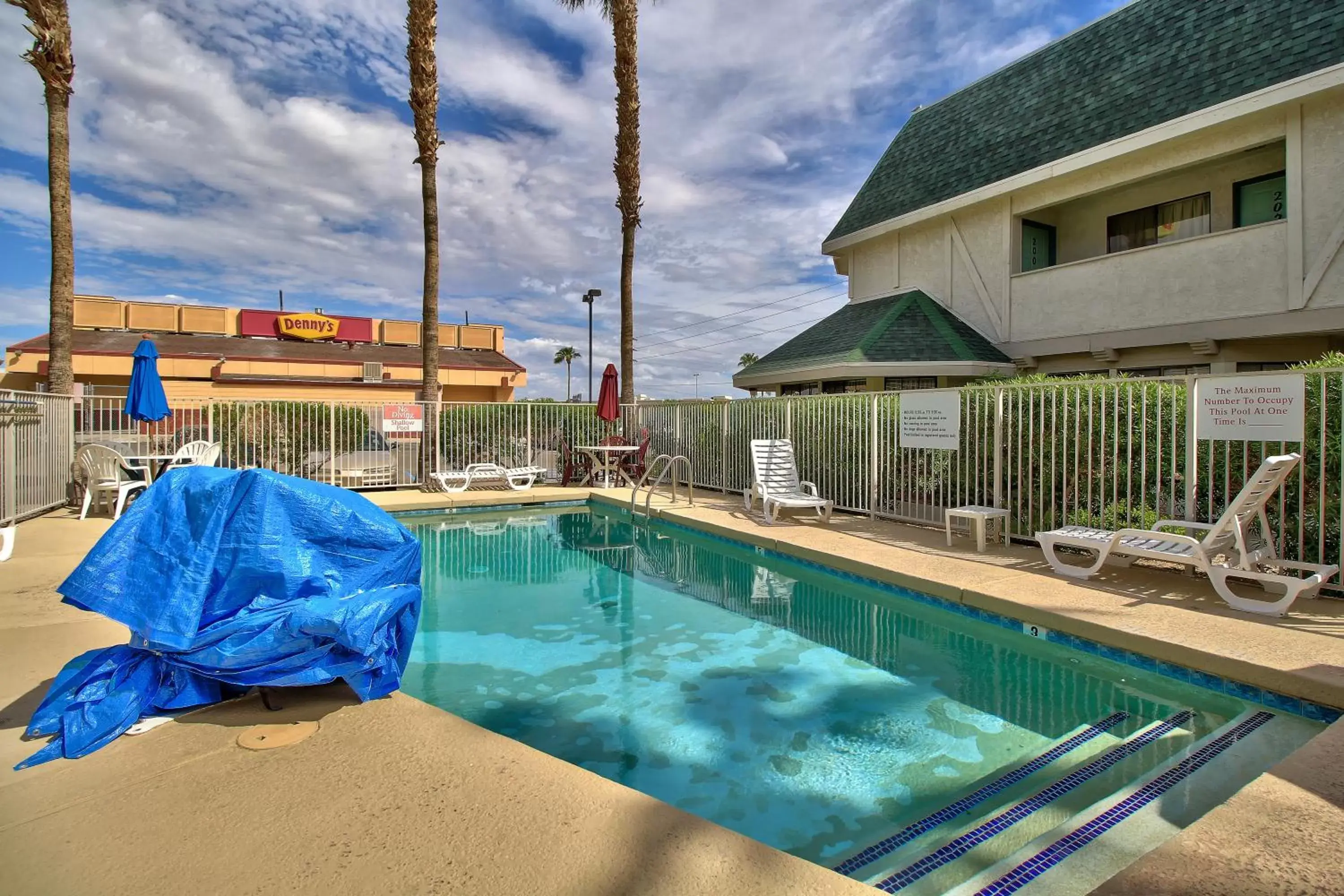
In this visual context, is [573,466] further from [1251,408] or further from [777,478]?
[1251,408]

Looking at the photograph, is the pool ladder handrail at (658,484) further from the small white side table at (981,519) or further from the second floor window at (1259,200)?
the second floor window at (1259,200)

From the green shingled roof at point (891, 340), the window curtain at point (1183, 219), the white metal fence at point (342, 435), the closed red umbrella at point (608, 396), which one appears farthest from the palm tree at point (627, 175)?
the window curtain at point (1183, 219)

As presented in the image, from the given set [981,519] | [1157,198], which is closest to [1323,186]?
[1157,198]

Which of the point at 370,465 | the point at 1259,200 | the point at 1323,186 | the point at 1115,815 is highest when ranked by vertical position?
the point at 1259,200

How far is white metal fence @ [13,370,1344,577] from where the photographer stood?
5.49 meters

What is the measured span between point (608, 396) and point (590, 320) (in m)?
19.7

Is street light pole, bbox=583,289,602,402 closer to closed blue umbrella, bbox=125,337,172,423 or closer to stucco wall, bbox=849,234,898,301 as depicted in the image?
stucco wall, bbox=849,234,898,301

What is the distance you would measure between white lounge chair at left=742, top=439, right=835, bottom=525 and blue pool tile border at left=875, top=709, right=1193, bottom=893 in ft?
18.7

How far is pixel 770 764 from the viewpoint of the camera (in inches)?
132

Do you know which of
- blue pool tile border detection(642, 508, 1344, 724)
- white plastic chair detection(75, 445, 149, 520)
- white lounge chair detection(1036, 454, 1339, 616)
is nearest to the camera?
blue pool tile border detection(642, 508, 1344, 724)

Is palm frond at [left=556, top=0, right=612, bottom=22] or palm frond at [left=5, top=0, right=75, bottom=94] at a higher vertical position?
palm frond at [left=556, top=0, right=612, bottom=22]

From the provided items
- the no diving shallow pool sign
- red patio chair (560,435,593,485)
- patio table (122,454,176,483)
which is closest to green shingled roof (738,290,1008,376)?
red patio chair (560,435,593,485)

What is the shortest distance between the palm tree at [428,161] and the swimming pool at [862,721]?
23.7 ft

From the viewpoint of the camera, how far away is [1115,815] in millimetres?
2656
